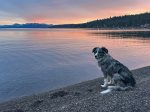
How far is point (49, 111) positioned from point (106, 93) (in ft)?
9.74

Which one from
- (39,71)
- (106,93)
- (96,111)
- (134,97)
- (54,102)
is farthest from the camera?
(39,71)

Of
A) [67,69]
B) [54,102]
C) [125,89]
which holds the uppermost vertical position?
[125,89]

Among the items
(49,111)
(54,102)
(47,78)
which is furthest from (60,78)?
(49,111)

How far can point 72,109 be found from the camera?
37.8 ft

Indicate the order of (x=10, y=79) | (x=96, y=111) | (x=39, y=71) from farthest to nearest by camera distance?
(x=39, y=71) < (x=10, y=79) < (x=96, y=111)

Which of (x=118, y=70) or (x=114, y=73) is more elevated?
(x=118, y=70)

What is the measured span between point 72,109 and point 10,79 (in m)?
18.4

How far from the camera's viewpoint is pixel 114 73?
1438 cm

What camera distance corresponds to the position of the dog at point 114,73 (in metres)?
13.9

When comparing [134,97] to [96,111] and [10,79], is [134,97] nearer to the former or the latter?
[96,111]

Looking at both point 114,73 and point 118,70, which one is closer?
point 118,70

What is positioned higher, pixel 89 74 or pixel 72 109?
pixel 72 109

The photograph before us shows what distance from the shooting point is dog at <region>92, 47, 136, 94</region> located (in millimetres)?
13865

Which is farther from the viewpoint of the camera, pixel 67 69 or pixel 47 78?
pixel 67 69
